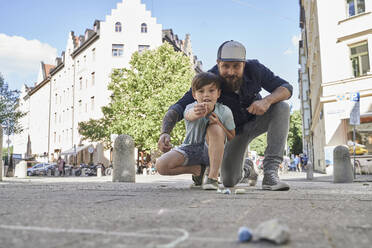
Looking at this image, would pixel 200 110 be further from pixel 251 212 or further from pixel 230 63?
pixel 251 212

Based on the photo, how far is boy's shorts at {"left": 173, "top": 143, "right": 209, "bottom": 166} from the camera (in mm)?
4160

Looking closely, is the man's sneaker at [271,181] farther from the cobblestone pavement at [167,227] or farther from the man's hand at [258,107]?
the cobblestone pavement at [167,227]

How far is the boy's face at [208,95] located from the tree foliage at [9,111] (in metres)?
28.3

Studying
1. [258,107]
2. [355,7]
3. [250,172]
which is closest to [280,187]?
[258,107]

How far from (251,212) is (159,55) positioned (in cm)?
2599

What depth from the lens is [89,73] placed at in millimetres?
40219

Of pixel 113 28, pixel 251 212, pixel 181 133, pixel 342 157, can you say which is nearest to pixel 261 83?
pixel 251 212

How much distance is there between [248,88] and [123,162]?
213 inches

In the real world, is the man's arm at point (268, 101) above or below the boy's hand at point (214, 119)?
above

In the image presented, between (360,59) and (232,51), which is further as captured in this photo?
(360,59)

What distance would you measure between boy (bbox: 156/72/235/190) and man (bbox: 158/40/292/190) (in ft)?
0.44

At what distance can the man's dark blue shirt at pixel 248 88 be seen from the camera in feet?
13.5

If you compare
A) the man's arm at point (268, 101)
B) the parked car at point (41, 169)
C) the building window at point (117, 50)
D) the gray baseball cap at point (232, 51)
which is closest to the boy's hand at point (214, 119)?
the man's arm at point (268, 101)

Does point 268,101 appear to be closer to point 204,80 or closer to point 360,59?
point 204,80
